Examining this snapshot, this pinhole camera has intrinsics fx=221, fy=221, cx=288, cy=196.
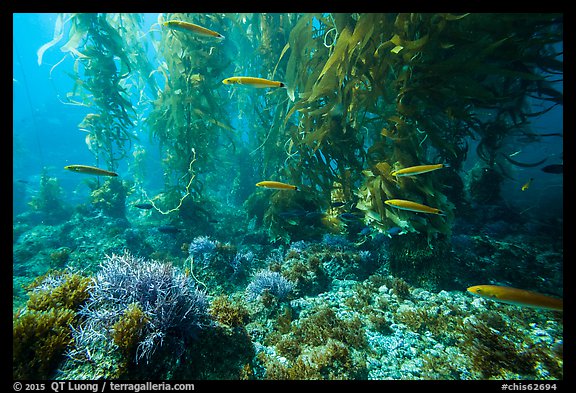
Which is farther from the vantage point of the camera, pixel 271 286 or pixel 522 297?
pixel 271 286

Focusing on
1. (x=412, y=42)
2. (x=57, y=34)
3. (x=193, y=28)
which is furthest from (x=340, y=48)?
(x=57, y=34)

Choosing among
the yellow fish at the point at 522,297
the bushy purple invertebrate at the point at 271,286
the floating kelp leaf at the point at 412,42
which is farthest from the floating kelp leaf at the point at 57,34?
the yellow fish at the point at 522,297

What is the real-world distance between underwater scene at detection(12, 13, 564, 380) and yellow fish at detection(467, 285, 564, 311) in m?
0.02

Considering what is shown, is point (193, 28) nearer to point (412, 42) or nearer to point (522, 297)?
point (412, 42)

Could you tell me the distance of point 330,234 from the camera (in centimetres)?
695

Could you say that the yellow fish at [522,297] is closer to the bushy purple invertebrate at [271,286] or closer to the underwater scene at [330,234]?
the underwater scene at [330,234]

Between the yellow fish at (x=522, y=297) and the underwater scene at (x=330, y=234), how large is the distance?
0.02 m

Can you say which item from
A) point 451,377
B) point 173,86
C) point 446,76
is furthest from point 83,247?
point 446,76

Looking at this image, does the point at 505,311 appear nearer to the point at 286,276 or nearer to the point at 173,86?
the point at 286,276

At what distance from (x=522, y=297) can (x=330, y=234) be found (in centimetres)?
483

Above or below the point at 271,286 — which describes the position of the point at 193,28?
above

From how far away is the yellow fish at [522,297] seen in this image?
82.9 inches

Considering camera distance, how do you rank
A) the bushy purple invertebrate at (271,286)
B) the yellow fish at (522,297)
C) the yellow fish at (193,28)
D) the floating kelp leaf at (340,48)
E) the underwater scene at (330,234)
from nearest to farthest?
1. the yellow fish at (522,297)
2. the underwater scene at (330,234)
3. the yellow fish at (193,28)
4. the floating kelp leaf at (340,48)
5. the bushy purple invertebrate at (271,286)

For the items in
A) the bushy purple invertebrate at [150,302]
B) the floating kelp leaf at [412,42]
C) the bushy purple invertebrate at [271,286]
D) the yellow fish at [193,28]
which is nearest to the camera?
the bushy purple invertebrate at [150,302]
